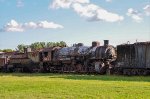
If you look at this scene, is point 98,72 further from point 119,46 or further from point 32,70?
point 32,70

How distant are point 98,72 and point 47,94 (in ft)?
89.4

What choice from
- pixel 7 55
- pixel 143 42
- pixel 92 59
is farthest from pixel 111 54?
pixel 7 55

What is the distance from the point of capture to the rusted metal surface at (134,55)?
140 feet

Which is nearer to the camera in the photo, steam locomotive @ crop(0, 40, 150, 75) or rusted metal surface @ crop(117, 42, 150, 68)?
rusted metal surface @ crop(117, 42, 150, 68)

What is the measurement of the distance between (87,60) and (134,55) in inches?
328

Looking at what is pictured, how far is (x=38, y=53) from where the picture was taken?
57.8 meters

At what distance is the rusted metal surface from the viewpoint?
42.7 meters

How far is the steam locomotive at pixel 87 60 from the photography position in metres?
43.6

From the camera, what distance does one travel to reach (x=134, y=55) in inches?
1747

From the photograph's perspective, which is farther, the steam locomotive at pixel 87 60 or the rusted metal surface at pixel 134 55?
the steam locomotive at pixel 87 60

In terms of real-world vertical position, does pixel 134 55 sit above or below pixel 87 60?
above

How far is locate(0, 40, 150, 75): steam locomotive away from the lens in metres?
43.6

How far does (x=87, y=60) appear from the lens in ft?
167

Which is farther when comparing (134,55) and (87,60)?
(87,60)
